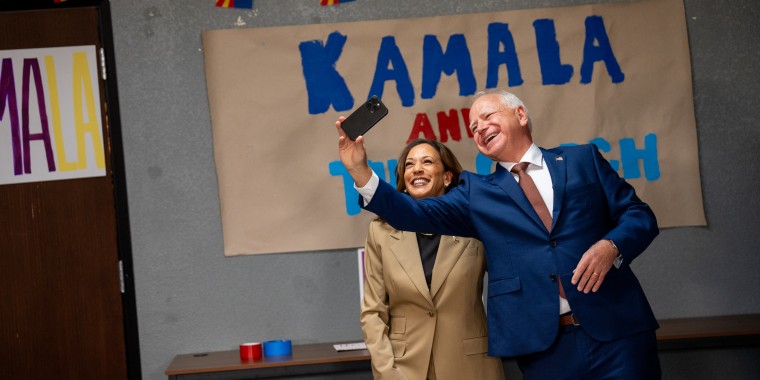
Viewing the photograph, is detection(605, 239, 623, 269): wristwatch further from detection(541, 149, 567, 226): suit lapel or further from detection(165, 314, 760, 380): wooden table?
detection(165, 314, 760, 380): wooden table

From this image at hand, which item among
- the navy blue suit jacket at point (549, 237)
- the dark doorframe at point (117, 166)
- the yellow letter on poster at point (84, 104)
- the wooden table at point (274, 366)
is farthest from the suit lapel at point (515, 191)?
the yellow letter on poster at point (84, 104)

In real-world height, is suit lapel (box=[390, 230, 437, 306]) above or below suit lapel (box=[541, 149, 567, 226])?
below

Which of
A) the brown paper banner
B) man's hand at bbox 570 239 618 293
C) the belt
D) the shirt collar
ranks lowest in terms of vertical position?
the belt

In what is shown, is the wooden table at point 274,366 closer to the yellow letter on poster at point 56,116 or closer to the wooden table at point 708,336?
the yellow letter on poster at point 56,116

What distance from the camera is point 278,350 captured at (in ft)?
12.5

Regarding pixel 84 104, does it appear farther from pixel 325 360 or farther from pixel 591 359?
pixel 591 359

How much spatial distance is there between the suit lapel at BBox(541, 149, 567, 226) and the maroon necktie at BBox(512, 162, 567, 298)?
0.04m

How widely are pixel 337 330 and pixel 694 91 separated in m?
2.12

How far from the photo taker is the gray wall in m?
4.06

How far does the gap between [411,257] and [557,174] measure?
0.76 metres

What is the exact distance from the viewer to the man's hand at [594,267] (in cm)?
243

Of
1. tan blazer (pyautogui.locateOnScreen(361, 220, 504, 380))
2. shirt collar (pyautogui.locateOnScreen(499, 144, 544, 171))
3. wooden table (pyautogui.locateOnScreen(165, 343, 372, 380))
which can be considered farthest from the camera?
wooden table (pyautogui.locateOnScreen(165, 343, 372, 380))

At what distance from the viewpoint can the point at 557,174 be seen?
2.63 m

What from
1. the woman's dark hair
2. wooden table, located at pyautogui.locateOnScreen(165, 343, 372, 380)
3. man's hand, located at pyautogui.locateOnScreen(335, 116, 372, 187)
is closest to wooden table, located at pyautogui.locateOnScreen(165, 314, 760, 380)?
wooden table, located at pyautogui.locateOnScreen(165, 343, 372, 380)
